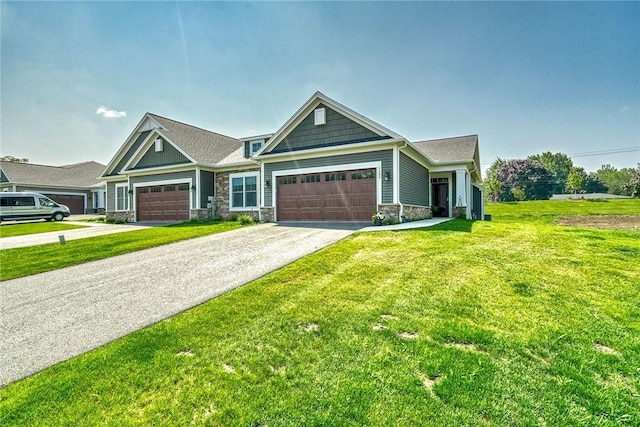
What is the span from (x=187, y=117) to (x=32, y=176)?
18.5 m

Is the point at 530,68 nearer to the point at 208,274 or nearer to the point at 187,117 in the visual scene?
the point at 208,274

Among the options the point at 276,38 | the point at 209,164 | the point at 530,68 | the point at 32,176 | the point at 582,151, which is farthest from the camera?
the point at 582,151

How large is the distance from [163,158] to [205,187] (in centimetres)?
343

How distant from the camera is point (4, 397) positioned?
278 cm

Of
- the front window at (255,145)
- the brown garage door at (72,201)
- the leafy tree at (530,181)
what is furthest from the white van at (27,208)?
the leafy tree at (530,181)

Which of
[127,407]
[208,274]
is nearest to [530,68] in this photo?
[208,274]

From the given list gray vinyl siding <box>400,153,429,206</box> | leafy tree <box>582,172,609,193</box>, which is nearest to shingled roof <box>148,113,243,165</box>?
gray vinyl siding <box>400,153,429,206</box>

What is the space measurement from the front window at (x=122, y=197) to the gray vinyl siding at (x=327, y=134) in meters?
12.8

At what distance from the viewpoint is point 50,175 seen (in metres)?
31.5

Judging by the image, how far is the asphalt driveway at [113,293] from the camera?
12.2ft

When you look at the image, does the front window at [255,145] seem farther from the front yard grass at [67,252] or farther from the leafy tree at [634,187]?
the leafy tree at [634,187]

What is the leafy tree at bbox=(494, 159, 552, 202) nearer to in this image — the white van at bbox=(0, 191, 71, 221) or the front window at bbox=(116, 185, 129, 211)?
the front window at bbox=(116, 185, 129, 211)

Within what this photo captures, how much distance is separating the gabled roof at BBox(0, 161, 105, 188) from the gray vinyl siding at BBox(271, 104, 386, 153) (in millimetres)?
24616

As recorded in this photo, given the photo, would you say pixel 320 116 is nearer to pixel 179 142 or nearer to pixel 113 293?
pixel 179 142
